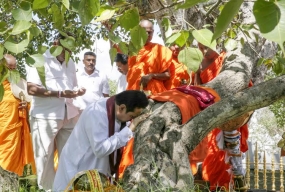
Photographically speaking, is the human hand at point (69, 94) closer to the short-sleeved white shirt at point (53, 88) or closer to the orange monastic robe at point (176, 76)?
the short-sleeved white shirt at point (53, 88)

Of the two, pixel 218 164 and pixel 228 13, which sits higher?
pixel 228 13

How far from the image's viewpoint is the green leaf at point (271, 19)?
0.99 meters

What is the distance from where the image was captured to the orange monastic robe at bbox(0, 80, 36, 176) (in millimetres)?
5535

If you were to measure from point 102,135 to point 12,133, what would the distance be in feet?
7.47

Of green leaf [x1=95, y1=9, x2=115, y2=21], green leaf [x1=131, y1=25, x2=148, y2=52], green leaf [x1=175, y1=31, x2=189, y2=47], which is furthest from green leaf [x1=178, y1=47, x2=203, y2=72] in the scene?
green leaf [x1=95, y1=9, x2=115, y2=21]

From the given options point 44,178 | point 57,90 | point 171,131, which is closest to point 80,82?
point 57,90

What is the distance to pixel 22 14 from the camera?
2.17 metres

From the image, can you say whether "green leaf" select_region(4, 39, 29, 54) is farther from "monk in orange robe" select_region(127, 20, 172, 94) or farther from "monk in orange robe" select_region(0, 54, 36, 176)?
"monk in orange robe" select_region(0, 54, 36, 176)

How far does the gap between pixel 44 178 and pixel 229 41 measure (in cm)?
265

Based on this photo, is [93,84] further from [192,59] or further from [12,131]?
[192,59]

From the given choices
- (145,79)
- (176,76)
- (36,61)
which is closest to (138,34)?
(36,61)

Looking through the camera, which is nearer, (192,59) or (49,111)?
(192,59)

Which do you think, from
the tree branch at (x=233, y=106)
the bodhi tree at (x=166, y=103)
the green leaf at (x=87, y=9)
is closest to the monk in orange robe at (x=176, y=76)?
the bodhi tree at (x=166, y=103)

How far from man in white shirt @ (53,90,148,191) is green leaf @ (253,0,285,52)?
8.47ft
